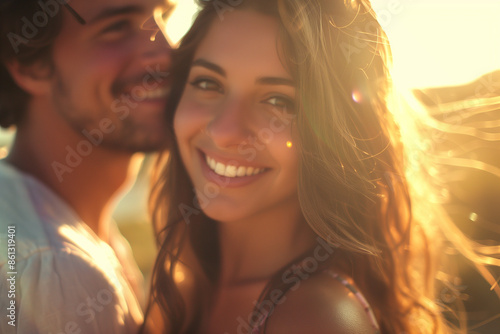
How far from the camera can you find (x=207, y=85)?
2092 millimetres

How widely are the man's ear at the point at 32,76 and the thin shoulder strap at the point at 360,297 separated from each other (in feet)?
5.79

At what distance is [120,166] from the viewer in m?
2.69

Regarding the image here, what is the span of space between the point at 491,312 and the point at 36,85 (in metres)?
4.70

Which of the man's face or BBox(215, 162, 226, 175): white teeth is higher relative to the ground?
the man's face

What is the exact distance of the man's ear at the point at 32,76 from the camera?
7.75 feet

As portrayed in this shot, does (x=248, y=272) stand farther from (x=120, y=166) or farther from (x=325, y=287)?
(x=120, y=166)

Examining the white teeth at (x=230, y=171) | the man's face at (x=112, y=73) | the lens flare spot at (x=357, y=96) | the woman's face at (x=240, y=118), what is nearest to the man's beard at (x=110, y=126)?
the man's face at (x=112, y=73)

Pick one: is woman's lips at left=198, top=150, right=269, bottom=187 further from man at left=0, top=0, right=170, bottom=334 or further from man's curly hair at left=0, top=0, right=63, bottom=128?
man's curly hair at left=0, top=0, right=63, bottom=128

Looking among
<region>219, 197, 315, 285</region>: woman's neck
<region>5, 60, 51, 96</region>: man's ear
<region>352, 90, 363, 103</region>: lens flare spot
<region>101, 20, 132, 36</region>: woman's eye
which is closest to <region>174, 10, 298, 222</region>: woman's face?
<region>219, 197, 315, 285</region>: woman's neck

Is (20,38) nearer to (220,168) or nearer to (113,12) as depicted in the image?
(113,12)

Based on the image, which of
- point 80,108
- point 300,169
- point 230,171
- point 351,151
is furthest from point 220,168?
point 80,108

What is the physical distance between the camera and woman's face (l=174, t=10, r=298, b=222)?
1897mm

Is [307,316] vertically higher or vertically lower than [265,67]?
lower

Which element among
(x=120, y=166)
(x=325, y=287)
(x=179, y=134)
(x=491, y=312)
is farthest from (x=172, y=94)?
(x=491, y=312)
